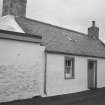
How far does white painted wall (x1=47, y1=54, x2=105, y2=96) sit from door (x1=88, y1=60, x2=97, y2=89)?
1.08m

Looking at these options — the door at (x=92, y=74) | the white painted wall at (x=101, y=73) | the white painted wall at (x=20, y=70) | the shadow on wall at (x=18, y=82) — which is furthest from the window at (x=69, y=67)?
the white painted wall at (x=101, y=73)

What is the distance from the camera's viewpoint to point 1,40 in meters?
8.62

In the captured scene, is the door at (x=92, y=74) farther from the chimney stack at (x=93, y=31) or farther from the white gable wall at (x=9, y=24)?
the white gable wall at (x=9, y=24)

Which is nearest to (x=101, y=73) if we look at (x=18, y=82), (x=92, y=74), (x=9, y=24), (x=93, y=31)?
(x=92, y=74)

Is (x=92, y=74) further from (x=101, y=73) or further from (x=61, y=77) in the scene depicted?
(x=61, y=77)

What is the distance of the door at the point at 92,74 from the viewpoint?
15523mm

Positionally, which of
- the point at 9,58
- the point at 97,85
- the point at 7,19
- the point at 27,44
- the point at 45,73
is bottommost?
the point at 97,85

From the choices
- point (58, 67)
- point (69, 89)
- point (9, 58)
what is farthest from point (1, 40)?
point (69, 89)

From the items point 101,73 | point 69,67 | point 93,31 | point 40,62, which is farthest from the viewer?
point 93,31

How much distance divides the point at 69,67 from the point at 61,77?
1334 millimetres

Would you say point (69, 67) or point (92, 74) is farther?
point (92, 74)

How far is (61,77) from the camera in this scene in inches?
475

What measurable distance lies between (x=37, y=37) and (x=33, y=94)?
3.47 m

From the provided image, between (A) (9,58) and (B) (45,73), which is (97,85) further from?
(A) (9,58)
